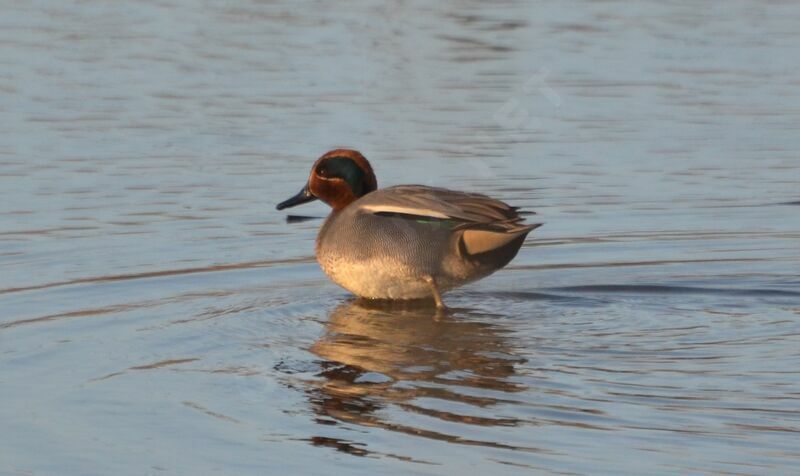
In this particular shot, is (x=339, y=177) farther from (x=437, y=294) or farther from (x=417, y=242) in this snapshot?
(x=437, y=294)

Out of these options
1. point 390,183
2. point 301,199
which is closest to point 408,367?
point 301,199

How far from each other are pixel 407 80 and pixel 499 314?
6.05m

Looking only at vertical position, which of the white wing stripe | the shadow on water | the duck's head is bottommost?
the shadow on water

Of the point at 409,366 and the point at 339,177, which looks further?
the point at 339,177

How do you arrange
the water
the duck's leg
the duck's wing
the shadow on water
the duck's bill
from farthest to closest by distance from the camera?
the duck's bill, the duck's leg, the duck's wing, the shadow on water, the water

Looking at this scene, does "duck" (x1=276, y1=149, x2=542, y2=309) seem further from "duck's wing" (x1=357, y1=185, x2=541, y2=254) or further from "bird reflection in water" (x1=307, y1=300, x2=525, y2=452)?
"bird reflection in water" (x1=307, y1=300, x2=525, y2=452)

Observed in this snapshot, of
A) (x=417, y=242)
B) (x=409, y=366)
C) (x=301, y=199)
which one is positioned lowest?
(x=409, y=366)

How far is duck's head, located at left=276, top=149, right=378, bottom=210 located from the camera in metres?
9.01

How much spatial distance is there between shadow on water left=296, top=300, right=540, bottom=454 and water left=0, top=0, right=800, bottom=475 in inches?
0.9

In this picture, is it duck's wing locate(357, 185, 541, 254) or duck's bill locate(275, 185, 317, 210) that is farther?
duck's bill locate(275, 185, 317, 210)

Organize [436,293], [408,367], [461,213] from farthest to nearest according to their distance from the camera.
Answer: [436,293], [461,213], [408,367]

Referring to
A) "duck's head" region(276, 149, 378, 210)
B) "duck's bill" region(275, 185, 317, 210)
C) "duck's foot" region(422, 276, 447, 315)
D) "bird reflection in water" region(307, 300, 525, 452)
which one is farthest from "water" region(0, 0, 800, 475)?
"duck's head" region(276, 149, 378, 210)

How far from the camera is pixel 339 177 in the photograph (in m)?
9.01

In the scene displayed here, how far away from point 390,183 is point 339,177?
183 cm
